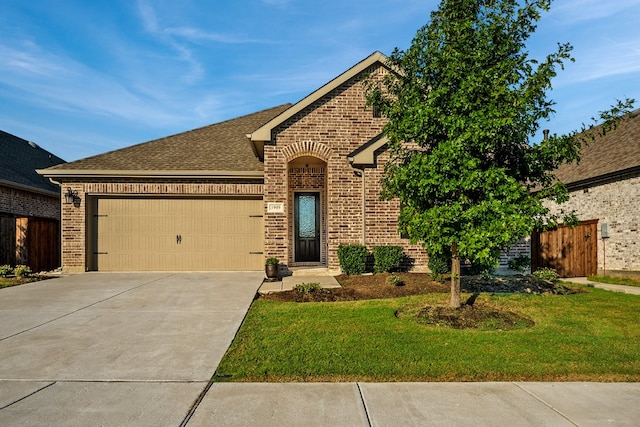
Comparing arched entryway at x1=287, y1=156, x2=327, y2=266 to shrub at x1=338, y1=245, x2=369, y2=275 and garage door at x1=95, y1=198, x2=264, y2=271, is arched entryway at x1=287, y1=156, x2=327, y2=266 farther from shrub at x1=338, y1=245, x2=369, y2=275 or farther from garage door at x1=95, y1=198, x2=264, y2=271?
shrub at x1=338, y1=245, x2=369, y2=275

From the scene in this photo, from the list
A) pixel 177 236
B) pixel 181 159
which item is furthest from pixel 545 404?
pixel 181 159

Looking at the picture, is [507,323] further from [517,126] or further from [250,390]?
[250,390]

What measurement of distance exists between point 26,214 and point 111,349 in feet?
46.8

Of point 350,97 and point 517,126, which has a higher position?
point 350,97

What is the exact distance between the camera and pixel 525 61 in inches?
270

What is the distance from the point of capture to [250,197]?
13.9 m

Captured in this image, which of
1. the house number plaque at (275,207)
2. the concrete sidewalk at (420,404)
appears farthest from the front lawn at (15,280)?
the concrete sidewalk at (420,404)

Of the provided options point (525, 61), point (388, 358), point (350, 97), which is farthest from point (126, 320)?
point (350, 97)

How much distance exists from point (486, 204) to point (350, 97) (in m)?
7.78

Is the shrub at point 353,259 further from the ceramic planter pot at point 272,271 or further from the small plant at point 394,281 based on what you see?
the ceramic planter pot at point 272,271

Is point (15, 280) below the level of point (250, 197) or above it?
below

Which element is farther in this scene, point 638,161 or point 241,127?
point 241,127

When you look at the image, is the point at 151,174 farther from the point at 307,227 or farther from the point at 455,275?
the point at 455,275

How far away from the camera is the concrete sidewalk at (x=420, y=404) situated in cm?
355
